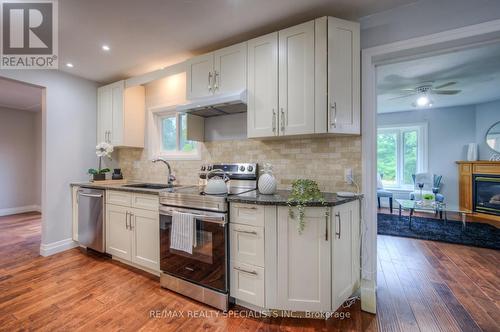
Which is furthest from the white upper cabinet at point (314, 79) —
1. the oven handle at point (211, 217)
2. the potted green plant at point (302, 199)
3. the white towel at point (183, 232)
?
the white towel at point (183, 232)

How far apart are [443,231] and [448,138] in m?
2.80

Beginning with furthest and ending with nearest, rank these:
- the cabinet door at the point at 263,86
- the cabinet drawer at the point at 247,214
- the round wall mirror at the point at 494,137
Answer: the round wall mirror at the point at 494,137 → the cabinet door at the point at 263,86 → the cabinet drawer at the point at 247,214

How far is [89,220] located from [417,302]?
370cm

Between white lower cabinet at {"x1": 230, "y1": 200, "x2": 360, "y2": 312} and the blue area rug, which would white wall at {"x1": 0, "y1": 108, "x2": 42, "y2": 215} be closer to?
white lower cabinet at {"x1": 230, "y1": 200, "x2": 360, "y2": 312}

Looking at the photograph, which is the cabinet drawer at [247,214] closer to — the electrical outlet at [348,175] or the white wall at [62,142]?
the electrical outlet at [348,175]

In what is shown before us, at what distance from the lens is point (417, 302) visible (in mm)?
1904

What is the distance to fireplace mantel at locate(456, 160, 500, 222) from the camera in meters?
4.61

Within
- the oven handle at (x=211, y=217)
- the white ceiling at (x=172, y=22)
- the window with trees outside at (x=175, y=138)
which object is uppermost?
the white ceiling at (x=172, y=22)

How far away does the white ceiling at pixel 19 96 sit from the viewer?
3758mm

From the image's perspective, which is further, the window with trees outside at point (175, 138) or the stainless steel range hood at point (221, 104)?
the window with trees outside at point (175, 138)

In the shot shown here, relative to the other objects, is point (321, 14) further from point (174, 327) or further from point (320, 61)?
point (174, 327)

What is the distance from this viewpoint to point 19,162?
5.25 meters

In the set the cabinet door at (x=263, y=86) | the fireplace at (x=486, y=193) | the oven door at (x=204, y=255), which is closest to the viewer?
the oven door at (x=204, y=255)

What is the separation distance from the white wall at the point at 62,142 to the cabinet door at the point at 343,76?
352cm
